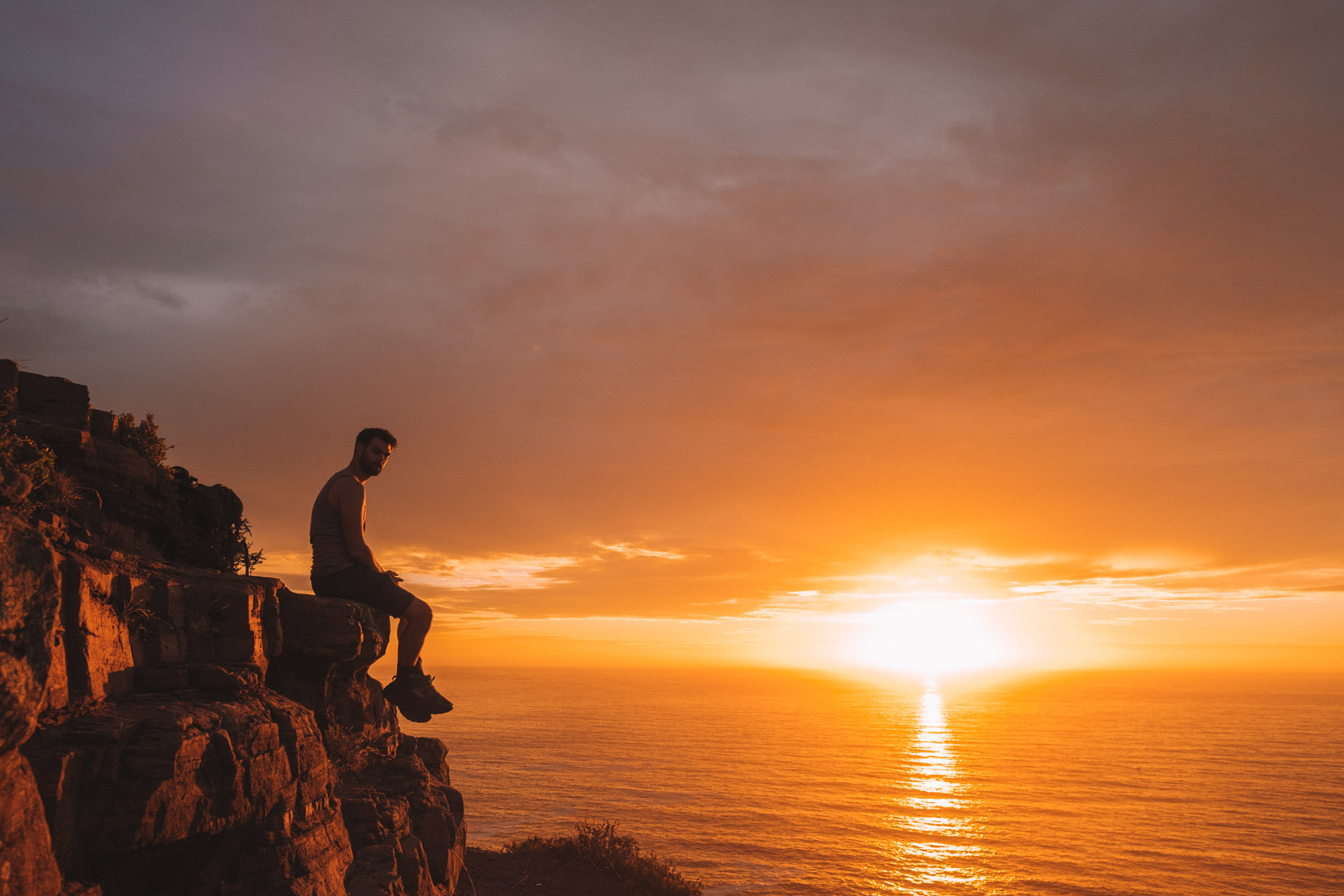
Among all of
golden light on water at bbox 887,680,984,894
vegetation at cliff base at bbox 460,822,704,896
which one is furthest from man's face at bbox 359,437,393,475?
golden light on water at bbox 887,680,984,894

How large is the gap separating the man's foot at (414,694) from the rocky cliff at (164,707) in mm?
1013

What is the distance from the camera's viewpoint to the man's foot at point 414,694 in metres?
11.2

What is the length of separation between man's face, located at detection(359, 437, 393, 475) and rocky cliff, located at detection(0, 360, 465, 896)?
2.31 metres

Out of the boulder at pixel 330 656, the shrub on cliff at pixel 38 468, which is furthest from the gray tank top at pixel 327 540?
the shrub on cliff at pixel 38 468

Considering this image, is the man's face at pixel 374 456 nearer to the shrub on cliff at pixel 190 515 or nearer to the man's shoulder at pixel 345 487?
the man's shoulder at pixel 345 487

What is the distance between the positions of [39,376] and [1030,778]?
119 metres

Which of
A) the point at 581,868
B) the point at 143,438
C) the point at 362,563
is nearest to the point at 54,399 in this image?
the point at 143,438

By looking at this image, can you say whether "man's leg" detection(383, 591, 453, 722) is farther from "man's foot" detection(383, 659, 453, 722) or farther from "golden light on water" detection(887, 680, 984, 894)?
"golden light on water" detection(887, 680, 984, 894)

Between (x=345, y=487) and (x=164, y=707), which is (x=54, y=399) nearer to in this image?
(x=345, y=487)

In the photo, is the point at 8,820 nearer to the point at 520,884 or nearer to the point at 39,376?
the point at 39,376

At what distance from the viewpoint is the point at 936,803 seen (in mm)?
83750

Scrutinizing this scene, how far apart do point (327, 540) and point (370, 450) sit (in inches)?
61.3

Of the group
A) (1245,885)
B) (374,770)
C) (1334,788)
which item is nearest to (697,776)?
(1245,885)

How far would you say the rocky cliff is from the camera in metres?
6.28
